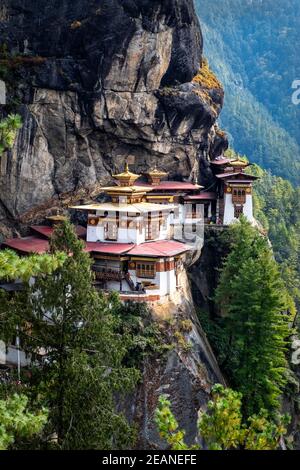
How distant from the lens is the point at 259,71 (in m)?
141

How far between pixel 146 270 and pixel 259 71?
123 metres

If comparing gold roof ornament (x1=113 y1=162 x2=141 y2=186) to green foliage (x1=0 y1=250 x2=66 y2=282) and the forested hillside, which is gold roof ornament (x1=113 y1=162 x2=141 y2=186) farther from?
the forested hillside

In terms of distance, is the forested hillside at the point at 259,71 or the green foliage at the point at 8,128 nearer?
the green foliage at the point at 8,128

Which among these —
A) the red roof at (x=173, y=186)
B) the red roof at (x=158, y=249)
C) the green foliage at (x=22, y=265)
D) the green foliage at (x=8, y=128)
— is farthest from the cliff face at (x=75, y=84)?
the green foliage at (x=22, y=265)

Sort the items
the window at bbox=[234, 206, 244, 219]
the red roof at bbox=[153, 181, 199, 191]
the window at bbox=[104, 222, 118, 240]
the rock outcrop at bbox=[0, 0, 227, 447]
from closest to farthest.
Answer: the window at bbox=[104, 222, 118, 240]
the rock outcrop at bbox=[0, 0, 227, 447]
the red roof at bbox=[153, 181, 199, 191]
the window at bbox=[234, 206, 244, 219]

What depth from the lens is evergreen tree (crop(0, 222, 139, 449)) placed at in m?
14.2

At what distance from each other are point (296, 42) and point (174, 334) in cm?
12456

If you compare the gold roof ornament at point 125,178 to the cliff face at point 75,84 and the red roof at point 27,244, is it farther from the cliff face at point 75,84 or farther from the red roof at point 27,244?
the red roof at point 27,244

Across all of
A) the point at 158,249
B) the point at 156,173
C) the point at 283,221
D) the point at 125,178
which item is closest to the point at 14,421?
the point at 158,249

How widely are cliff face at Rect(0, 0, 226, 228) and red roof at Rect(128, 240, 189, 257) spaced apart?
616 cm

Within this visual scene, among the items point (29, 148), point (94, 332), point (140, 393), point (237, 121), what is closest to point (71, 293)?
point (94, 332)

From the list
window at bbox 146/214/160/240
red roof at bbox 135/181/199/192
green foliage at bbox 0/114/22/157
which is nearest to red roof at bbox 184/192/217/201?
red roof at bbox 135/181/199/192

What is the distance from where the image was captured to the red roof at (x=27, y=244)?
Answer: 2791 cm

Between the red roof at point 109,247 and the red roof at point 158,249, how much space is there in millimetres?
400
